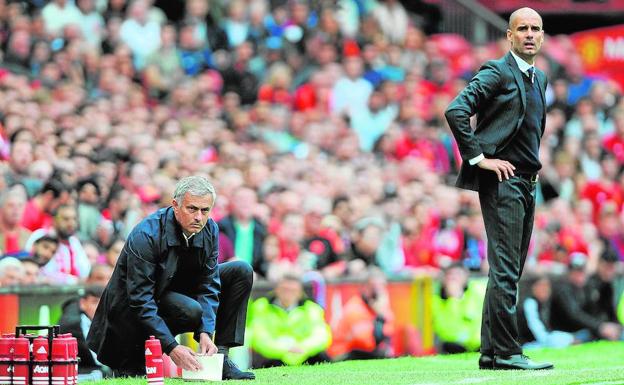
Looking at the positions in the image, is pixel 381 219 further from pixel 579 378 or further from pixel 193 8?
pixel 579 378

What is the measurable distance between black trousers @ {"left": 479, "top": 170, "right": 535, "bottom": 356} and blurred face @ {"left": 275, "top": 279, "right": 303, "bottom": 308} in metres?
3.74

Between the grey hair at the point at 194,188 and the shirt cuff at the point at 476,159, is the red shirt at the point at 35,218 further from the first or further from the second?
the shirt cuff at the point at 476,159

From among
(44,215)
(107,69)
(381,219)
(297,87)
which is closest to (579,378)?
(44,215)

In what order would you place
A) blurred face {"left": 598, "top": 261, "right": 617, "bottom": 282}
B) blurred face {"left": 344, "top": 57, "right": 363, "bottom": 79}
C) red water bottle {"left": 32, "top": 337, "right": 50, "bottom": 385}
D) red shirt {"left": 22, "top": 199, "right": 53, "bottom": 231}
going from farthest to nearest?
blurred face {"left": 344, "top": 57, "right": 363, "bottom": 79} → blurred face {"left": 598, "top": 261, "right": 617, "bottom": 282} → red shirt {"left": 22, "top": 199, "right": 53, "bottom": 231} → red water bottle {"left": 32, "top": 337, "right": 50, "bottom": 385}

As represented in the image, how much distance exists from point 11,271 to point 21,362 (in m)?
3.80

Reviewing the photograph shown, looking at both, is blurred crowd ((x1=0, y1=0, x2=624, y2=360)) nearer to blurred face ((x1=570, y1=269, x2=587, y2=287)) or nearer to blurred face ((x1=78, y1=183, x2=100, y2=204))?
blurred face ((x1=78, y1=183, x2=100, y2=204))

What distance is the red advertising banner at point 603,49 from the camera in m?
25.2

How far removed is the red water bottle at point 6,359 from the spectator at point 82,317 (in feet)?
10.1

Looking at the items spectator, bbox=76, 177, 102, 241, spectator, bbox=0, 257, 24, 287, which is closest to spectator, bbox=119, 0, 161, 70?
spectator, bbox=76, 177, 102, 241

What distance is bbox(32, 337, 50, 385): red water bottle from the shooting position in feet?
24.6

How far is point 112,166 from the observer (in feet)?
46.0

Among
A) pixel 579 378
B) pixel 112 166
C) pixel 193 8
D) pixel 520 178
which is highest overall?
pixel 193 8

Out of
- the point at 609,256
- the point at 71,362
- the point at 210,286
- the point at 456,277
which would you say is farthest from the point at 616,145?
the point at 71,362

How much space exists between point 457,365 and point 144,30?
346 inches
